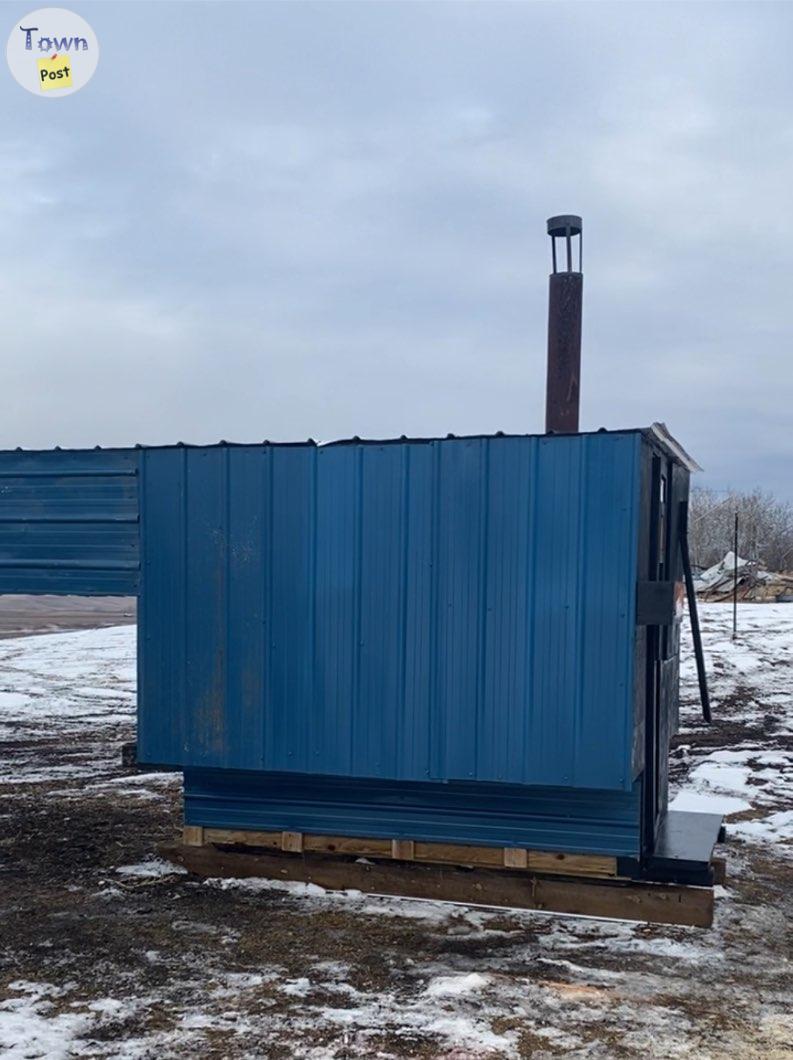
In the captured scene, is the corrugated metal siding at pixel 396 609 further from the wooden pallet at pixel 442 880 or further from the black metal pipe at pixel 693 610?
the black metal pipe at pixel 693 610

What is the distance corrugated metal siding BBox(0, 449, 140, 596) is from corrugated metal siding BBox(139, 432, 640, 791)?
0.18m

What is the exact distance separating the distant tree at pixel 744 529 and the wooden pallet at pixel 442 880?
51.8 meters

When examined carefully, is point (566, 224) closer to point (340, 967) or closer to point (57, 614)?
point (340, 967)

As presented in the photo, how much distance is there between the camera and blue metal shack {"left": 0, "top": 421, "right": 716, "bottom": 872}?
233 inches

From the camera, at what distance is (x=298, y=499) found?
645 centimetres

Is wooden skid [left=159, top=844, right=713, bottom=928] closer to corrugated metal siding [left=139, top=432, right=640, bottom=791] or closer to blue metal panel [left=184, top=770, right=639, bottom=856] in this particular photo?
blue metal panel [left=184, top=770, right=639, bottom=856]

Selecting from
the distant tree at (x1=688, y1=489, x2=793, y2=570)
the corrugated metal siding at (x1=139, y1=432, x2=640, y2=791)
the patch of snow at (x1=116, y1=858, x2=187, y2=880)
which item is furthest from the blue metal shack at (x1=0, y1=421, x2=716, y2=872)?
the distant tree at (x1=688, y1=489, x2=793, y2=570)

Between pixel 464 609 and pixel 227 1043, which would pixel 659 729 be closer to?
pixel 464 609

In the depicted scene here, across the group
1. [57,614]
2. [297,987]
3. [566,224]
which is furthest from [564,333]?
[57,614]

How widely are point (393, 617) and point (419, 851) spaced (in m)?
1.51

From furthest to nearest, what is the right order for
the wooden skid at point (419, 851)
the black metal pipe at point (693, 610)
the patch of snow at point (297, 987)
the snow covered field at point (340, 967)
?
the black metal pipe at point (693, 610) < the wooden skid at point (419, 851) < the patch of snow at point (297, 987) < the snow covered field at point (340, 967)

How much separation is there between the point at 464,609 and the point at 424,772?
1.00 m

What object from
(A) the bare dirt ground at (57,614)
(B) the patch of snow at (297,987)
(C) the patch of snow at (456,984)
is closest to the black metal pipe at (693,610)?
(C) the patch of snow at (456,984)

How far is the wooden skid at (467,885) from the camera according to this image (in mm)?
6145
